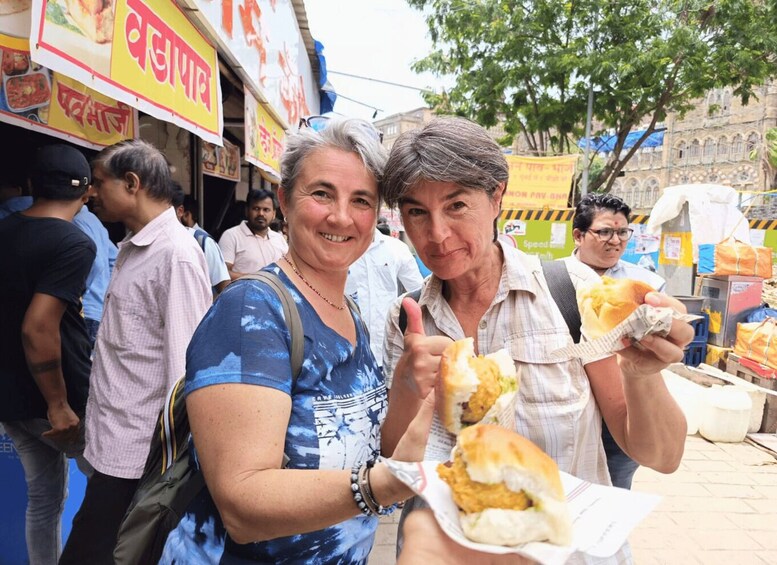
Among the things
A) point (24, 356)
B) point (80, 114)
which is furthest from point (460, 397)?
point (80, 114)

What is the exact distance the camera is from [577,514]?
3.70ft

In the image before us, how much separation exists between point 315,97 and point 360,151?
1441 centimetres

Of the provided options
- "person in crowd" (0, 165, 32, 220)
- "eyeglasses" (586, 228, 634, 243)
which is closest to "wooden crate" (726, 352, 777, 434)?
"eyeglasses" (586, 228, 634, 243)

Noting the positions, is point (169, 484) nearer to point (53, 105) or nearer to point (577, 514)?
point (577, 514)

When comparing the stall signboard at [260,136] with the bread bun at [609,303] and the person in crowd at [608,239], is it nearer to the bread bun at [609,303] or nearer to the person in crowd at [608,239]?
the person in crowd at [608,239]

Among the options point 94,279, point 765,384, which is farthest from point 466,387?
point 765,384

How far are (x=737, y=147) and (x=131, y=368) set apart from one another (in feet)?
168

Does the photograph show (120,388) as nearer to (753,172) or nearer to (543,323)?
(543,323)

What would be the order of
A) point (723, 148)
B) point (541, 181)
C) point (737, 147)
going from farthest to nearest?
1. point (723, 148)
2. point (737, 147)
3. point (541, 181)

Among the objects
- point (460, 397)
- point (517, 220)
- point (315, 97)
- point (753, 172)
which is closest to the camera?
point (460, 397)

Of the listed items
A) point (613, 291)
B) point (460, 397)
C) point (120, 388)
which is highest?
point (613, 291)

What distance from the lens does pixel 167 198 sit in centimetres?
272

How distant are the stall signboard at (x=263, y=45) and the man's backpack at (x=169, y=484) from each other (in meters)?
3.28

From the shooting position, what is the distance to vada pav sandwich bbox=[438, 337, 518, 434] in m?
1.31
